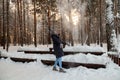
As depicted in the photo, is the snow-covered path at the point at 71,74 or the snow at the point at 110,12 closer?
the snow-covered path at the point at 71,74

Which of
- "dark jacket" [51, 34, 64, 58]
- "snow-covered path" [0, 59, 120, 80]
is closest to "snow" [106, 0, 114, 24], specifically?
"snow-covered path" [0, 59, 120, 80]

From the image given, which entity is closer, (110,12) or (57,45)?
(57,45)

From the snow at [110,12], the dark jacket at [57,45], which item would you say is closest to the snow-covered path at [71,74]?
the dark jacket at [57,45]

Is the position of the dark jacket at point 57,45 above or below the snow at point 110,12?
below

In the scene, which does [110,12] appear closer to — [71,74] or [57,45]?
[57,45]

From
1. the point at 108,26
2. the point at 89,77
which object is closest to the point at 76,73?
the point at 89,77

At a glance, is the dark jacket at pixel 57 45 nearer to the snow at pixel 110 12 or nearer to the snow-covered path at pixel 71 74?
the snow-covered path at pixel 71 74

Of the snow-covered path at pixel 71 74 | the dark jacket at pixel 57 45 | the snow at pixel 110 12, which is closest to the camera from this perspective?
the snow-covered path at pixel 71 74

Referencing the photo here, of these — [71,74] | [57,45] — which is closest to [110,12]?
[57,45]

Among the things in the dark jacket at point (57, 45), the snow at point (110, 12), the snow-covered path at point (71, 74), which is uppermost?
the snow at point (110, 12)

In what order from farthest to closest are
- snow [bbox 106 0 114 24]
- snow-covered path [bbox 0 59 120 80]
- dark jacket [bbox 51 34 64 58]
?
snow [bbox 106 0 114 24], dark jacket [bbox 51 34 64 58], snow-covered path [bbox 0 59 120 80]

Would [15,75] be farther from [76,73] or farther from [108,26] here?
[108,26]

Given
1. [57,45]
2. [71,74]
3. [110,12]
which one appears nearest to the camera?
[71,74]

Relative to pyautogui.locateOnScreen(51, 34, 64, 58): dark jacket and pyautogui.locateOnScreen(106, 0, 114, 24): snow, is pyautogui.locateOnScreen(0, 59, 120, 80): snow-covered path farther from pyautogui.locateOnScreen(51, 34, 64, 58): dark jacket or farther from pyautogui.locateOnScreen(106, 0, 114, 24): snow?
pyautogui.locateOnScreen(106, 0, 114, 24): snow
